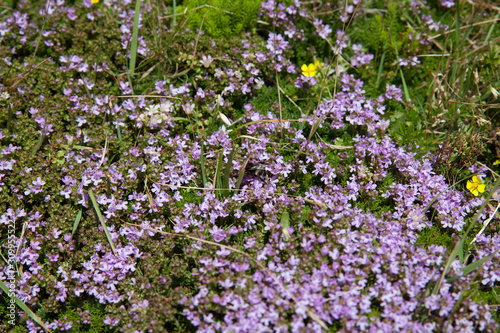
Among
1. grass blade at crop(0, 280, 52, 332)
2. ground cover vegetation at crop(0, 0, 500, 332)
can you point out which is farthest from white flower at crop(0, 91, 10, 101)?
grass blade at crop(0, 280, 52, 332)

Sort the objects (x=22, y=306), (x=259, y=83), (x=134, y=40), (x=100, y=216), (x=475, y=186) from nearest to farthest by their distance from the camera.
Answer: (x=22, y=306) < (x=100, y=216) < (x=475, y=186) < (x=134, y=40) < (x=259, y=83)

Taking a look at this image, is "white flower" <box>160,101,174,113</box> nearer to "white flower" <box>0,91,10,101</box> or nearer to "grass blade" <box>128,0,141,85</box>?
"grass blade" <box>128,0,141,85</box>

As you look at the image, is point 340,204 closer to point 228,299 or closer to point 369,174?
point 369,174

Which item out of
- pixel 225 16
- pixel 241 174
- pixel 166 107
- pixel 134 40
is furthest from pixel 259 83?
pixel 134 40

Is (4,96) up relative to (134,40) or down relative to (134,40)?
down

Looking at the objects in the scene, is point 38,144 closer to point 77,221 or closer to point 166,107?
point 77,221

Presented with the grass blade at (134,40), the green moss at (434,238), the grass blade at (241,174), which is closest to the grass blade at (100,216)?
the grass blade at (241,174)
